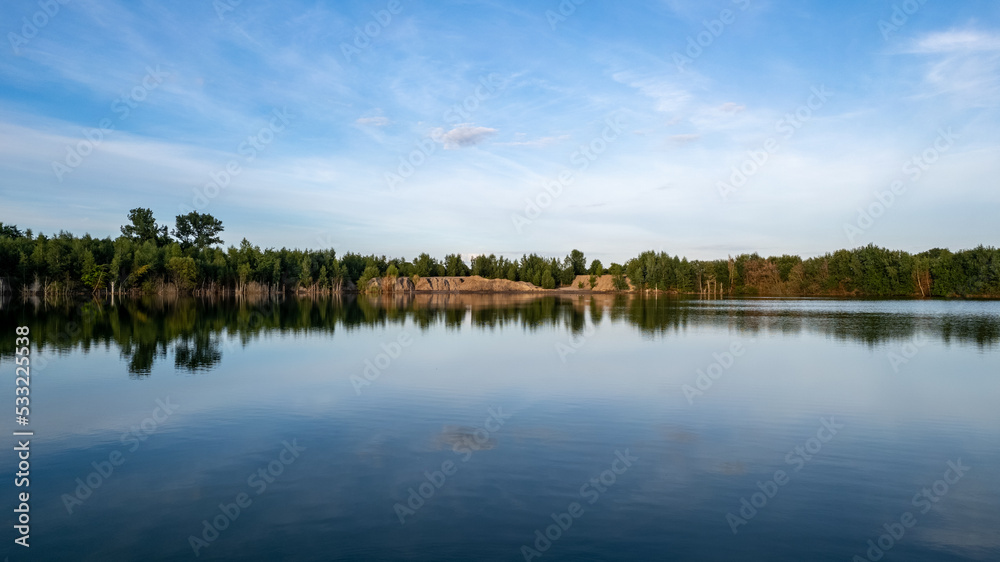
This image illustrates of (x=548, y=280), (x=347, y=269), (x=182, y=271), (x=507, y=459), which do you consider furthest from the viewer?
(x=548, y=280)

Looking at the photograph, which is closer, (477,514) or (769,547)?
(769,547)

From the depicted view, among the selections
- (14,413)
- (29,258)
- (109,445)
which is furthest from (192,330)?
(29,258)

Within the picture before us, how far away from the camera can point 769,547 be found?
737cm

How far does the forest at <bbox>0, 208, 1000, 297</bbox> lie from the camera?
86125 mm

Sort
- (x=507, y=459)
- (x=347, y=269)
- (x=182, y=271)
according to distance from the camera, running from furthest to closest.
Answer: (x=347, y=269), (x=182, y=271), (x=507, y=459)

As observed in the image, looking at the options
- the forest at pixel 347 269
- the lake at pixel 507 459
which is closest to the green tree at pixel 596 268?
the forest at pixel 347 269

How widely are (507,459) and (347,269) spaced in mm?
139658

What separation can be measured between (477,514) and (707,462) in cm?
489

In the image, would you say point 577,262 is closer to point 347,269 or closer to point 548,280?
point 548,280

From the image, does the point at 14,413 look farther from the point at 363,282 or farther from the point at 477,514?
the point at 363,282

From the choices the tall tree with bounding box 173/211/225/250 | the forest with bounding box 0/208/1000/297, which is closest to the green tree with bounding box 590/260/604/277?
the forest with bounding box 0/208/1000/297

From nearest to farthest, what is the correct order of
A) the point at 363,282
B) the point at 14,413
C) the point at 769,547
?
the point at 769,547 → the point at 14,413 → the point at 363,282

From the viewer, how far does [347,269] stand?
14475 centimetres

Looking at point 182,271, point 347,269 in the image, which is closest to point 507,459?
point 182,271
